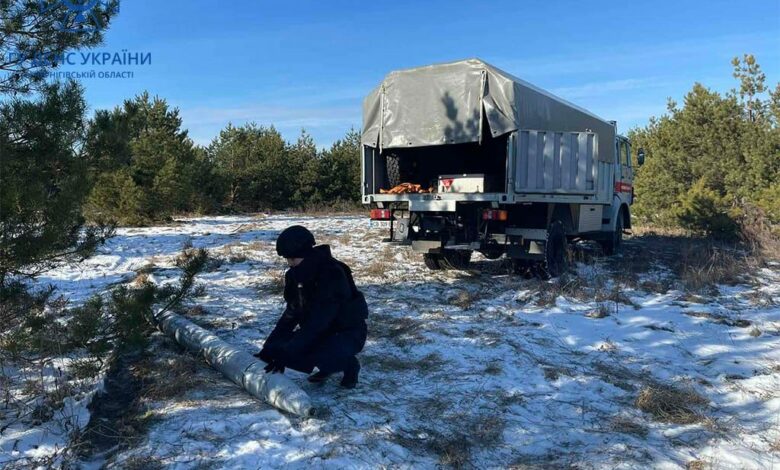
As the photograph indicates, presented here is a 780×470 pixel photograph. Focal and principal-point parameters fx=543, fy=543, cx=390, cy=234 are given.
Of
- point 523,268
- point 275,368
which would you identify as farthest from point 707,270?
point 275,368

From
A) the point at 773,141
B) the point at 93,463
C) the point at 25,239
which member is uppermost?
the point at 773,141

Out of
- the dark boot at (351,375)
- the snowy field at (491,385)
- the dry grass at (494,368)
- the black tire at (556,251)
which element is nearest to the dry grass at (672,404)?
the snowy field at (491,385)

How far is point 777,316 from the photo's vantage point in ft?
22.0

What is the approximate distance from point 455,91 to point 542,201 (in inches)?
87.8

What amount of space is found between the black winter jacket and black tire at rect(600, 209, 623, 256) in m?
9.13

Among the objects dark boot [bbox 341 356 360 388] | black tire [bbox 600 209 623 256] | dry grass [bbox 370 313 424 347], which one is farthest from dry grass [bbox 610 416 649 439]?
black tire [bbox 600 209 623 256]

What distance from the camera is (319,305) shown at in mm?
4020

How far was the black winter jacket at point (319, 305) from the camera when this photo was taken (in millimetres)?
3986

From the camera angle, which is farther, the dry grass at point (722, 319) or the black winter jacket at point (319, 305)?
the dry grass at point (722, 319)

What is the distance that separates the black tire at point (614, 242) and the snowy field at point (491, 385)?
10.9 ft

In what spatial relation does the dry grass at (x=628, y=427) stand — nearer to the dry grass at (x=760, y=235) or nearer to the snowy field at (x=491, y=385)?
the snowy field at (x=491, y=385)

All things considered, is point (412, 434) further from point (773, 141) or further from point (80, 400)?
point (773, 141)

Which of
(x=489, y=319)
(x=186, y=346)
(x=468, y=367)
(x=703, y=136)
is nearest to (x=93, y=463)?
(x=186, y=346)

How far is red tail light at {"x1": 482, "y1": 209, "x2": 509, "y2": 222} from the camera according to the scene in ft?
26.7
